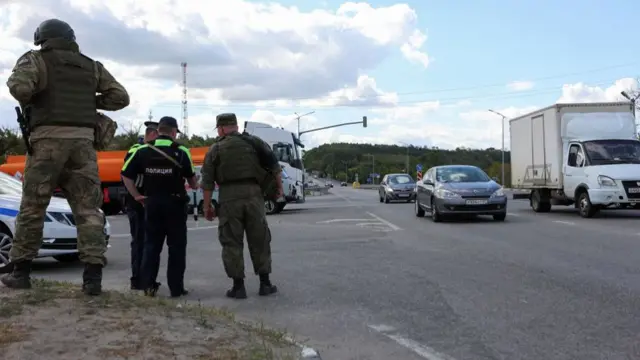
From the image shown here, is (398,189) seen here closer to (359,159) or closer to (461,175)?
(461,175)

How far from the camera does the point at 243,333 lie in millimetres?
4660

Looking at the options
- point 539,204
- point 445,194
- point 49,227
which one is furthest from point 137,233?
point 539,204

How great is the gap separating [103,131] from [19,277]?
4.33 feet

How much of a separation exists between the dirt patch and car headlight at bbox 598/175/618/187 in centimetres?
1354

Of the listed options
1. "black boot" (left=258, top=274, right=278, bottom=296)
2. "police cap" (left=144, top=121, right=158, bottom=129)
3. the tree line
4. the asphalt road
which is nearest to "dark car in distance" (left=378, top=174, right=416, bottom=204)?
the asphalt road

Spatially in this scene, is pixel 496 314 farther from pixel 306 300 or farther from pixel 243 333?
pixel 243 333

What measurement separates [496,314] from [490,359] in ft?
4.48

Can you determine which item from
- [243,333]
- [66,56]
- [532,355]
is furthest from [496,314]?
[66,56]

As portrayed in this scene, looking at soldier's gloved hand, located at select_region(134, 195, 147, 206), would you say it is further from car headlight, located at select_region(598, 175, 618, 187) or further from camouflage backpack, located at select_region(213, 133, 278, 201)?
car headlight, located at select_region(598, 175, 618, 187)

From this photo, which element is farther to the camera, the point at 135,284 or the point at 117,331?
the point at 135,284

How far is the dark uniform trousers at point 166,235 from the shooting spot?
6520 mm

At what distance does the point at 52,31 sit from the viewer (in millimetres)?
4973

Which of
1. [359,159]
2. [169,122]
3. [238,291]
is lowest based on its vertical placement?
[238,291]

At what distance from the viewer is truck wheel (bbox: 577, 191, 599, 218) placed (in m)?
16.8
